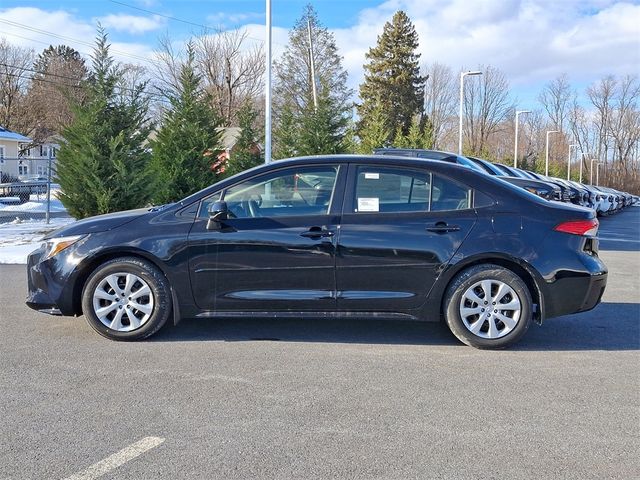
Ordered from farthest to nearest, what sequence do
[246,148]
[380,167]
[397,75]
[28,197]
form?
[397,75] < [28,197] < [246,148] < [380,167]

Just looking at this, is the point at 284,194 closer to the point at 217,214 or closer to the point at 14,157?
the point at 217,214

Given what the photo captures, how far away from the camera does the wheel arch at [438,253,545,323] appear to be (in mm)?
4979

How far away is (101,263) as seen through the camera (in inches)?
202

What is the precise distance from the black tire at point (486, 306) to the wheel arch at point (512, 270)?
0.12ft

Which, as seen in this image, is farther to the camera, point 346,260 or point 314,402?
point 346,260

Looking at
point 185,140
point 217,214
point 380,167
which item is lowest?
point 217,214

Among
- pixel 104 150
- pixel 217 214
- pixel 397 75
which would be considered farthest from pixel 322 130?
pixel 397 75

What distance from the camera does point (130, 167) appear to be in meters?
12.1

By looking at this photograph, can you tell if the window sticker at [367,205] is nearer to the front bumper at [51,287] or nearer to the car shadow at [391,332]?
the car shadow at [391,332]

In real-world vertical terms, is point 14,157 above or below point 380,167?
above

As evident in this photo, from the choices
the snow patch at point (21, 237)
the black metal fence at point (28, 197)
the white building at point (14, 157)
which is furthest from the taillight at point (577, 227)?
the white building at point (14, 157)

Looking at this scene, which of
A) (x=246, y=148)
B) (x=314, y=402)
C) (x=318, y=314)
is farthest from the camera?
(x=246, y=148)

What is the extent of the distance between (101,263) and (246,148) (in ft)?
49.3

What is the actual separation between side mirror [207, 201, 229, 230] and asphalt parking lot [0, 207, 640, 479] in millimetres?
1052
